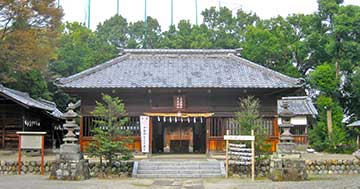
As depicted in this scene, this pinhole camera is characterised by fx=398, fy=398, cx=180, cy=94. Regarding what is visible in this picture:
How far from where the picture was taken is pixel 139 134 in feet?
70.2

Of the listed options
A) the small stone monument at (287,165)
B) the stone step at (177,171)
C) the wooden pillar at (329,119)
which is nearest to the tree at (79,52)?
the wooden pillar at (329,119)

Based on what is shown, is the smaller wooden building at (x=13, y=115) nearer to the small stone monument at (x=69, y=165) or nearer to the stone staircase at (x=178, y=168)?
the small stone monument at (x=69, y=165)

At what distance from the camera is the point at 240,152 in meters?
17.1

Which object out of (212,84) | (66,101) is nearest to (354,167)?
(212,84)

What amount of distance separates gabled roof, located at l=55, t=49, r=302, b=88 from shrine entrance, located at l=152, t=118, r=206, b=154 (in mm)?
3688

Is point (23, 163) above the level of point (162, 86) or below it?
below

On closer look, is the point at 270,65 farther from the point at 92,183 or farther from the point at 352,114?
the point at 92,183

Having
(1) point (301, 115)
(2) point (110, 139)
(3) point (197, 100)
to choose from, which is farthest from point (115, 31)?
(2) point (110, 139)

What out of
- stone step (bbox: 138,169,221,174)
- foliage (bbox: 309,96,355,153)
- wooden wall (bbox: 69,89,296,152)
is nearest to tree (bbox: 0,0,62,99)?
wooden wall (bbox: 69,89,296,152)

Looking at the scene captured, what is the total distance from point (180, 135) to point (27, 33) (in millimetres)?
11450

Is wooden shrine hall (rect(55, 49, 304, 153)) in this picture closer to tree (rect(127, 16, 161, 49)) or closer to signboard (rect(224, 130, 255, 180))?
signboard (rect(224, 130, 255, 180))

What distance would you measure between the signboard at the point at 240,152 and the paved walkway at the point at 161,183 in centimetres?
90

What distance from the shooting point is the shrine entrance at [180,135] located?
25.4 metres

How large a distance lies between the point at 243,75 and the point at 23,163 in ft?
40.6
